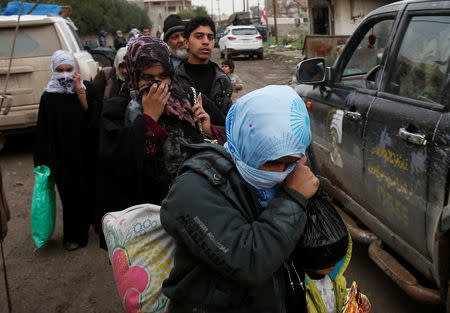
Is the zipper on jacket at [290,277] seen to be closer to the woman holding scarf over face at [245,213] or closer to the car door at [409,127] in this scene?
the woman holding scarf over face at [245,213]

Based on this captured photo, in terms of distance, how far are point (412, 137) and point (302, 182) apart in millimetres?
1397

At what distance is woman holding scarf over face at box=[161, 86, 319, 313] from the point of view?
1203 mm

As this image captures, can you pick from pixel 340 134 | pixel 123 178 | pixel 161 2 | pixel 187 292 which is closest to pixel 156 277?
pixel 187 292

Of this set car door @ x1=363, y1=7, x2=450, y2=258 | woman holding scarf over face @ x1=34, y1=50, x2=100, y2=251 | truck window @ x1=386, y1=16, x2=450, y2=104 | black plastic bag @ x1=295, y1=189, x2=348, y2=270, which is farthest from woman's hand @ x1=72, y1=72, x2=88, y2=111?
black plastic bag @ x1=295, y1=189, x2=348, y2=270

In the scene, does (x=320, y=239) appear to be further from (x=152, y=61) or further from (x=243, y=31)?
(x=243, y=31)

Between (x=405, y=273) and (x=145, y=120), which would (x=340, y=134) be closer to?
(x=405, y=273)

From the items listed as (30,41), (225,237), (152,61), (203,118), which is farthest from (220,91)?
(30,41)

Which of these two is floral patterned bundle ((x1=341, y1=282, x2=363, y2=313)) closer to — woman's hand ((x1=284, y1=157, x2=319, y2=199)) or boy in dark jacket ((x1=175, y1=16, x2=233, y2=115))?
woman's hand ((x1=284, y1=157, x2=319, y2=199))

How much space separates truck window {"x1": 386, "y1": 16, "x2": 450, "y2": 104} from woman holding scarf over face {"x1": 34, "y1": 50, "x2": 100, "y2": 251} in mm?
2632

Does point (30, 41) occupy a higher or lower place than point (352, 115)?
higher

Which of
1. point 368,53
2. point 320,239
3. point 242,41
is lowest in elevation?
point 320,239

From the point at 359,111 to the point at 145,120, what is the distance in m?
1.72

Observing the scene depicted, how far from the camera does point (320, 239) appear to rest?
1.32m

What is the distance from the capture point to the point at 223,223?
1.21 m
